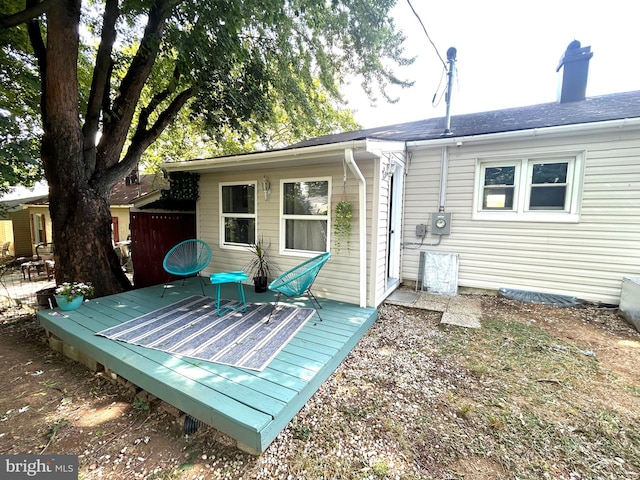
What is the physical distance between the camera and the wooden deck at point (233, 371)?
1.82 metres

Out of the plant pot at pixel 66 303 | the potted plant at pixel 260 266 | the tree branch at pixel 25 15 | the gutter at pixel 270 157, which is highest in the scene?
the tree branch at pixel 25 15

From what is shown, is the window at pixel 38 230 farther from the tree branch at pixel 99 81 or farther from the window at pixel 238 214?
the window at pixel 238 214

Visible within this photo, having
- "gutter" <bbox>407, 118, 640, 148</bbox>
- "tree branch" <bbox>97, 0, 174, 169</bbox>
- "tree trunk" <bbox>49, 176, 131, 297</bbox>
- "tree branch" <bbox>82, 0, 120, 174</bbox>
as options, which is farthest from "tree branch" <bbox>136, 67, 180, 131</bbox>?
"gutter" <bbox>407, 118, 640, 148</bbox>

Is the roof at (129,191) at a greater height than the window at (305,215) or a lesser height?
greater

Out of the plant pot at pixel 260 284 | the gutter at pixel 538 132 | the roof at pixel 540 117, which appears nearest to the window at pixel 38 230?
the plant pot at pixel 260 284

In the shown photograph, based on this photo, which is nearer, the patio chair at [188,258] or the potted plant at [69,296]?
the potted plant at [69,296]

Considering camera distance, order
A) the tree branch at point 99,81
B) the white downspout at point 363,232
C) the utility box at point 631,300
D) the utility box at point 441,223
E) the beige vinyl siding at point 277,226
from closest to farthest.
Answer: the utility box at point 631,300 → the white downspout at point 363,232 → the beige vinyl siding at point 277,226 → the tree branch at point 99,81 → the utility box at point 441,223

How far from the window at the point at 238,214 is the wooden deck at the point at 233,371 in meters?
2.06

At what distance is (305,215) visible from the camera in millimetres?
4477

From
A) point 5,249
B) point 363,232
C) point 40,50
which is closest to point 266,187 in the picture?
point 363,232

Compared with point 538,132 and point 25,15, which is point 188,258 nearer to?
point 25,15

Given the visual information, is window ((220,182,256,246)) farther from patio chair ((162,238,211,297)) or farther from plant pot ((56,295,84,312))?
plant pot ((56,295,84,312))

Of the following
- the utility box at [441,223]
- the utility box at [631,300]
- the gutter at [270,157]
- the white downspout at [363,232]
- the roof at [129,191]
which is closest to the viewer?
the gutter at [270,157]

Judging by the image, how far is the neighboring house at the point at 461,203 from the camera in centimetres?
397
